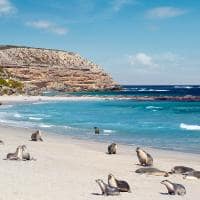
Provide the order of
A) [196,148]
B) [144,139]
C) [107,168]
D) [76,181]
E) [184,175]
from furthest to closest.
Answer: [144,139] < [196,148] < [107,168] < [184,175] < [76,181]

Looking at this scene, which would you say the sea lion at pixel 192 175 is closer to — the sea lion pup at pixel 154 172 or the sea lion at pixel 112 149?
the sea lion pup at pixel 154 172

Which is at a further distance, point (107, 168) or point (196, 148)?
point (196, 148)

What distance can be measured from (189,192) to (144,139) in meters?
17.1

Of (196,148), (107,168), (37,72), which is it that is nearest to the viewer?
(107,168)

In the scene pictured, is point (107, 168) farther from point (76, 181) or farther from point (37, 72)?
point (37, 72)

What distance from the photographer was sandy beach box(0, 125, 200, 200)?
1390cm

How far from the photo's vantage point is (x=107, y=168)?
1941 centimetres

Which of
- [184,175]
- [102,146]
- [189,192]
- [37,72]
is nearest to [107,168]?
[184,175]

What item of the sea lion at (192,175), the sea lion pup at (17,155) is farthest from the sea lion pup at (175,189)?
the sea lion pup at (17,155)

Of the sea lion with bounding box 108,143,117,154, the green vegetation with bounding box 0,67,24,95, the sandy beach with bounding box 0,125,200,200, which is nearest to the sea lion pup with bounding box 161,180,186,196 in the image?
the sandy beach with bounding box 0,125,200,200

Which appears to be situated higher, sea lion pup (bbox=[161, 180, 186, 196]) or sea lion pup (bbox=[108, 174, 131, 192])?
sea lion pup (bbox=[108, 174, 131, 192])

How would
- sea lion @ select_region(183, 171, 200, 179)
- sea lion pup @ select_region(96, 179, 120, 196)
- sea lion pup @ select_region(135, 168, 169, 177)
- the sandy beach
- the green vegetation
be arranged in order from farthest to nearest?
1. the green vegetation
2. sea lion pup @ select_region(135, 168, 169, 177)
3. sea lion @ select_region(183, 171, 200, 179)
4. sea lion pup @ select_region(96, 179, 120, 196)
5. the sandy beach

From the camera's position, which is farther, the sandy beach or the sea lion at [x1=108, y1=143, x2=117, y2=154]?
the sea lion at [x1=108, y1=143, x2=117, y2=154]

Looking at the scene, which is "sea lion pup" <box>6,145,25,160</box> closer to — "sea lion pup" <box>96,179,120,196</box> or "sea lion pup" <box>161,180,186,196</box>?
"sea lion pup" <box>96,179,120,196</box>
